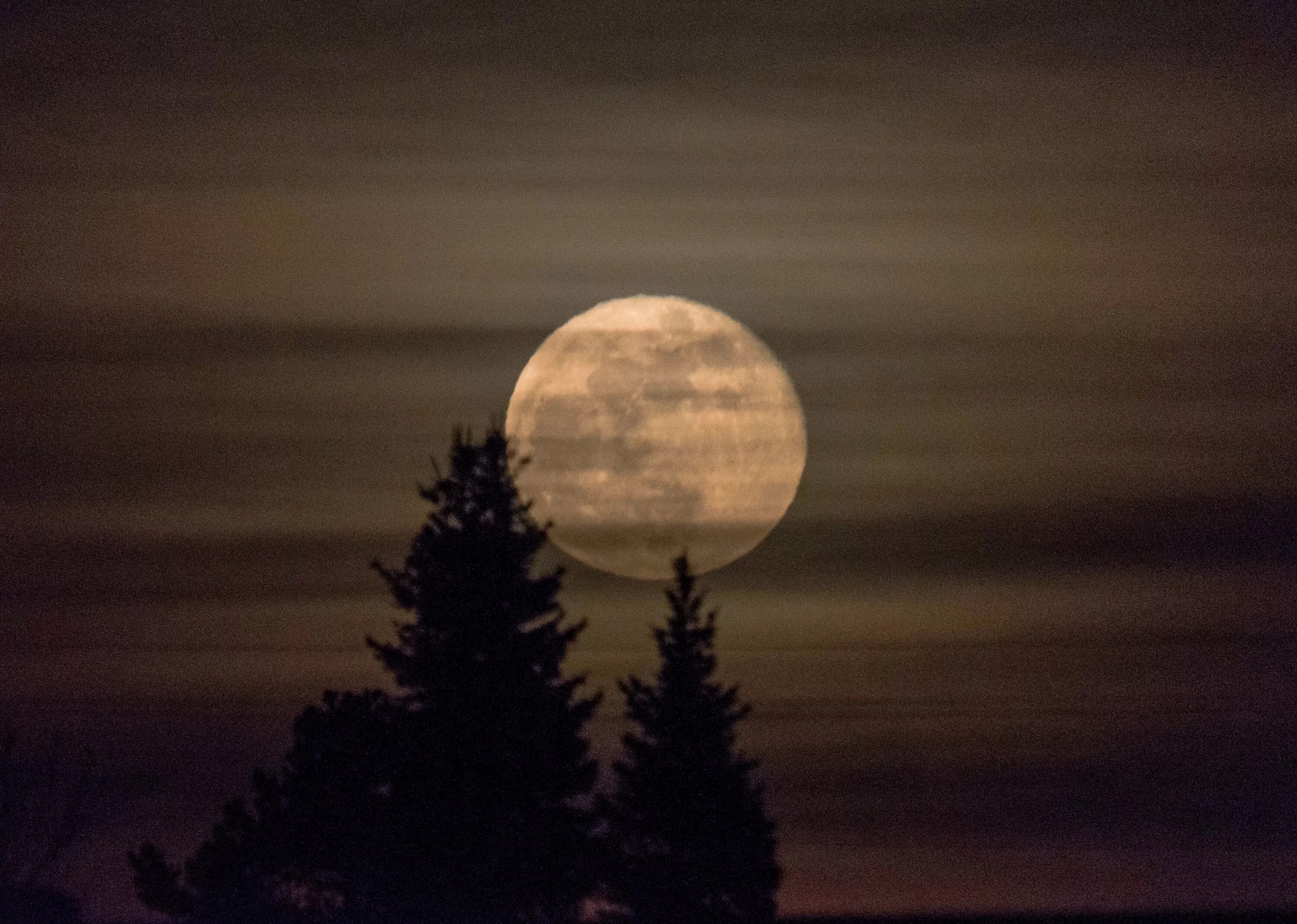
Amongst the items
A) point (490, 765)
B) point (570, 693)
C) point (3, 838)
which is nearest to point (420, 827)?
point (490, 765)

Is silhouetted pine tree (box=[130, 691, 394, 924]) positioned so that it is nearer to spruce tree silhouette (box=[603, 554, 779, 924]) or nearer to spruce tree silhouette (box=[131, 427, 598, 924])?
spruce tree silhouette (box=[131, 427, 598, 924])

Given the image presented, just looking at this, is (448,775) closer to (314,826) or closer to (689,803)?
(314,826)

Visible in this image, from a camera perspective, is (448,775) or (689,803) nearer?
(448,775)

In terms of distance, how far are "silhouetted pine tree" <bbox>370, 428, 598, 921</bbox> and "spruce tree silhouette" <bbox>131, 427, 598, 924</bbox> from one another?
0.03 metres

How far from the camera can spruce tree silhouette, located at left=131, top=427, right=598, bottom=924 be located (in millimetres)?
34438

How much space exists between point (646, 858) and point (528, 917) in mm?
10619

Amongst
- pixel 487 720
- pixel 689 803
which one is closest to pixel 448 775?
pixel 487 720

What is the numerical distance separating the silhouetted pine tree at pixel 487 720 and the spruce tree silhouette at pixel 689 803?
288 inches

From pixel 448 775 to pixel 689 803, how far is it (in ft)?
35.6

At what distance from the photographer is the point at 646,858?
149 feet

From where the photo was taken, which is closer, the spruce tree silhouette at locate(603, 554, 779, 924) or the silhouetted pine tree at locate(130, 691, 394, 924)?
the silhouetted pine tree at locate(130, 691, 394, 924)

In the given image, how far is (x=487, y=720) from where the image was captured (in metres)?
36.2

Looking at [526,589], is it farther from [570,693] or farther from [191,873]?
[191,873]

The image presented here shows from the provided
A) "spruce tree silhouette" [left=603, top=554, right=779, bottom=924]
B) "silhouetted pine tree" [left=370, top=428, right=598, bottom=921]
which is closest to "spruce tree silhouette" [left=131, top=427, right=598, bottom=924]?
"silhouetted pine tree" [left=370, top=428, right=598, bottom=921]
